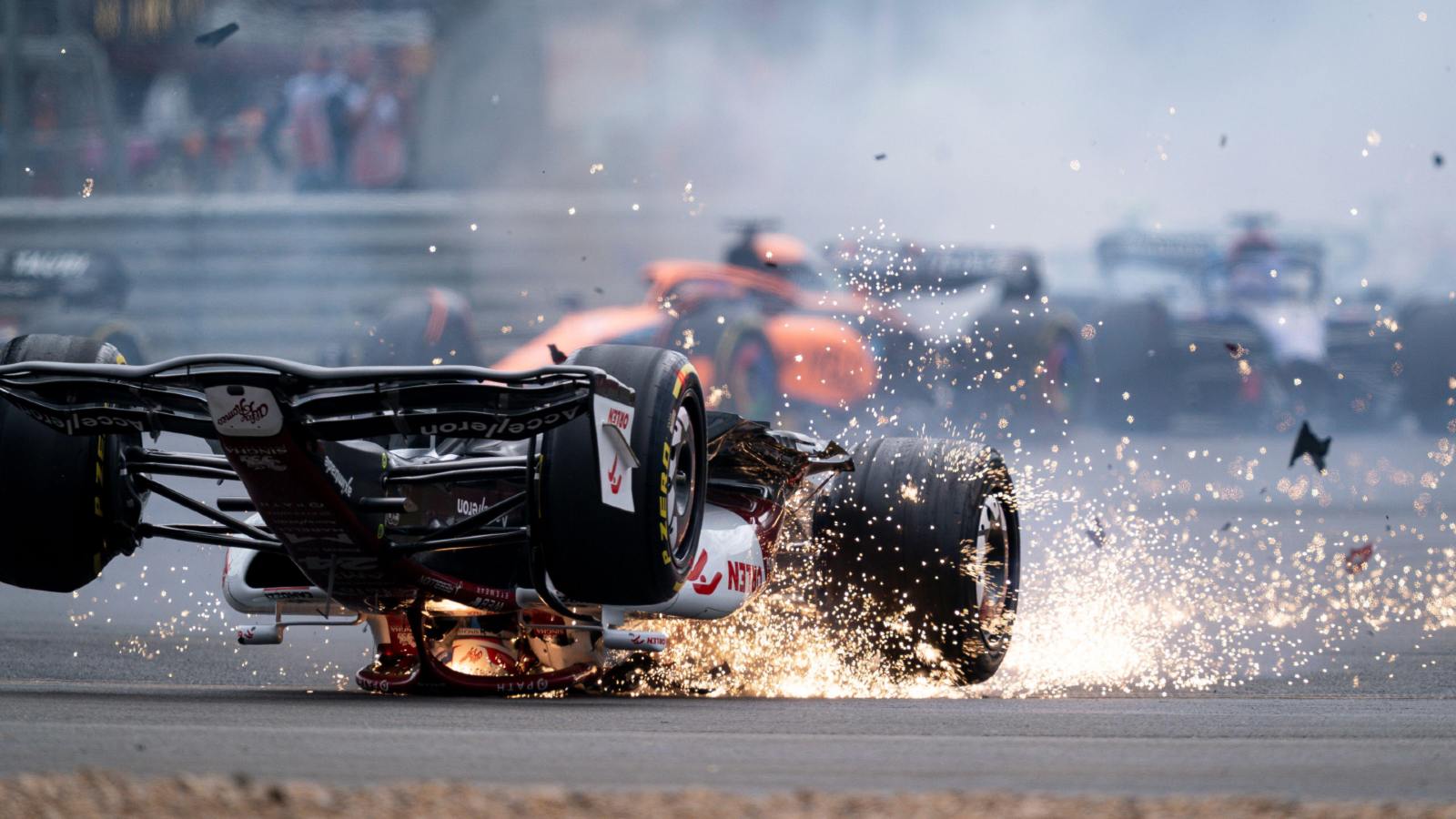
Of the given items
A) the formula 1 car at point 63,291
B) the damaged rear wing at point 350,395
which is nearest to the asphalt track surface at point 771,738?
the damaged rear wing at point 350,395

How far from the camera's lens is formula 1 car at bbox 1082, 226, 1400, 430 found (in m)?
13.2

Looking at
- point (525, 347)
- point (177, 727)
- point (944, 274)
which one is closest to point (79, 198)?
point (525, 347)

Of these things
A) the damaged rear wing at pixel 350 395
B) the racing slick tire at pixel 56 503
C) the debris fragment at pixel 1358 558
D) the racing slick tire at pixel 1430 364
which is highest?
the racing slick tire at pixel 1430 364

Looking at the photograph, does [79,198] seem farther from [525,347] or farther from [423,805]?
[423,805]

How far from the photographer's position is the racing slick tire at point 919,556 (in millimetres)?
5332

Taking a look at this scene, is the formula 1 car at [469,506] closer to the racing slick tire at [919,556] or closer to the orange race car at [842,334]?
the racing slick tire at [919,556]

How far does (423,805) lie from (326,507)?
1.72 meters

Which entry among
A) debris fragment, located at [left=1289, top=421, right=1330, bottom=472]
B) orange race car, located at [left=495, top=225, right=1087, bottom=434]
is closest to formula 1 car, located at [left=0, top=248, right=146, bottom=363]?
orange race car, located at [left=495, top=225, right=1087, bottom=434]

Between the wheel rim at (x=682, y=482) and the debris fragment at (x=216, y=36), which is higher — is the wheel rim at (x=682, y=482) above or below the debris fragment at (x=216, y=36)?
below

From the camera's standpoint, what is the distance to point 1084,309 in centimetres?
1344

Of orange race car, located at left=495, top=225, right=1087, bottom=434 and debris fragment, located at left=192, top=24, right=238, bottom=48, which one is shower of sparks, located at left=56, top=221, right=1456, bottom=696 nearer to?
→ orange race car, located at left=495, top=225, right=1087, bottom=434

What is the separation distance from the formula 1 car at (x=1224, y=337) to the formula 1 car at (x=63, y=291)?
7.30 meters

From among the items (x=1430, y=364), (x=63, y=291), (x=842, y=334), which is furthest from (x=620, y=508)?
(x=1430, y=364)

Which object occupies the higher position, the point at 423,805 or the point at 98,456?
the point at 98,456
